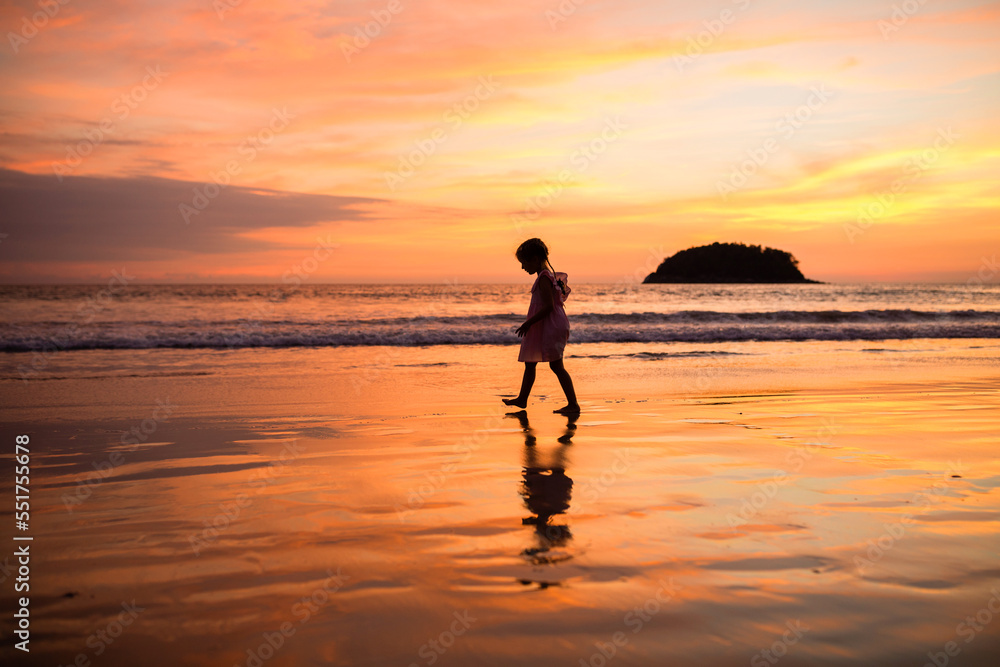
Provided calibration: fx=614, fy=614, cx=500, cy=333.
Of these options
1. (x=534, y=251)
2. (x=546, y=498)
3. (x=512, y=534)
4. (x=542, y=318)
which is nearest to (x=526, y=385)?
(x=542, y=318)

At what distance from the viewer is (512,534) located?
338 centimetres

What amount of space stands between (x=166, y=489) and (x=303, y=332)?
14.5 metres

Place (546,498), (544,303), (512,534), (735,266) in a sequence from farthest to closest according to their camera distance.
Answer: (735,266)
(544,303)
(546,498)
(512,534)

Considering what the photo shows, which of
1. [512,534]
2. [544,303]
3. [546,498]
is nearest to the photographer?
[512,534]

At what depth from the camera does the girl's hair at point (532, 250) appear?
7457 millimetres

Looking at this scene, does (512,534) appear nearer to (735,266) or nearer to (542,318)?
(542,318)

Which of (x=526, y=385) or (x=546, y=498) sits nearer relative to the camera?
(x=546, y=498)

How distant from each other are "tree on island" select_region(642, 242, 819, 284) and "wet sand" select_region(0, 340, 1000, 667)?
3206 inches

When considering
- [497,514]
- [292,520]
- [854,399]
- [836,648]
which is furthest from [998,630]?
[854,399]

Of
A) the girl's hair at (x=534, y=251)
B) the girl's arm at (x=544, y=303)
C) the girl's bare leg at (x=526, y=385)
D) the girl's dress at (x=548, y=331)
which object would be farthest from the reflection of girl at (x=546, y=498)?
the girl's hair at (x=534, y=251)

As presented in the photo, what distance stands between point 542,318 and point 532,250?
0.84 metres

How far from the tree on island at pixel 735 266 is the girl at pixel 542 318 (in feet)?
266

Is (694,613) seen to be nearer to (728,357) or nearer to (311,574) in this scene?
(311,574)

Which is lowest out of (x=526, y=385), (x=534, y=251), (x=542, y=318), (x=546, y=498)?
(x=546, y=498)
